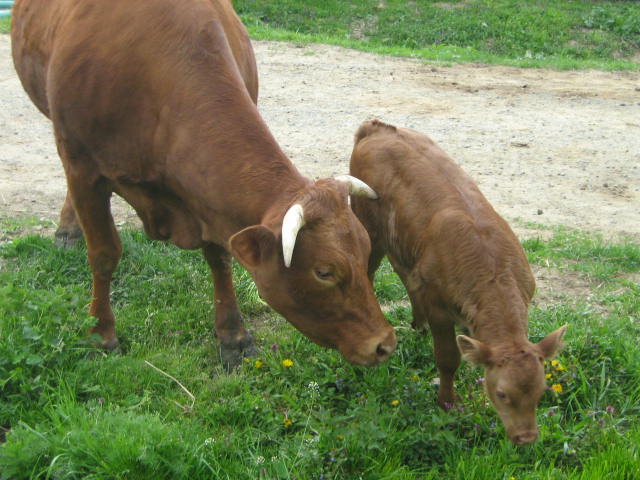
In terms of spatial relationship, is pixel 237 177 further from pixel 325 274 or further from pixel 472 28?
pixel 472 28

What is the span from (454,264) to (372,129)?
4.55ft

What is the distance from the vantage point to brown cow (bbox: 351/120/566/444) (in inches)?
144

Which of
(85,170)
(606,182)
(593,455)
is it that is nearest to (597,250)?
(606,182)

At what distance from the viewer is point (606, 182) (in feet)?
25.1

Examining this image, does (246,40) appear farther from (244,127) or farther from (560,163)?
(560,163)

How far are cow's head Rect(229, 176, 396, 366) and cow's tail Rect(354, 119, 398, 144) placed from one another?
1.35 meters

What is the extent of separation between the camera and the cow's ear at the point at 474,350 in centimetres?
369

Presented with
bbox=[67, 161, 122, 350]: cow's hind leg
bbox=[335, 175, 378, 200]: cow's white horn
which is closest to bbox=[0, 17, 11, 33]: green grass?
bbox=[67, 161, 122, 350]: cow's hind leg

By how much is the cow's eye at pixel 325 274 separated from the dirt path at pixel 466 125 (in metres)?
3.35

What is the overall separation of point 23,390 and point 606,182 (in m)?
5.85

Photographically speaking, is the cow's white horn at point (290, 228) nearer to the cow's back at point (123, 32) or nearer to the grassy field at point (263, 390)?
the grassy field at point (263, 390)

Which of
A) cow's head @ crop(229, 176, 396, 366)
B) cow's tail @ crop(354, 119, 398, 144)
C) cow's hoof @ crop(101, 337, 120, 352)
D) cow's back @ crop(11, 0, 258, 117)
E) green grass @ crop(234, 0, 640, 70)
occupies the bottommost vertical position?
cow's hoof @ crop(101, 337, 120, 352)

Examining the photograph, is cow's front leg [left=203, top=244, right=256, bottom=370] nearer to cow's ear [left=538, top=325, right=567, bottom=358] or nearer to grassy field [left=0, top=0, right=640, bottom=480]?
grassy field [left=0, top=0, right=640, bottom=480]

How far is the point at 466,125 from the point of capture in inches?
366
